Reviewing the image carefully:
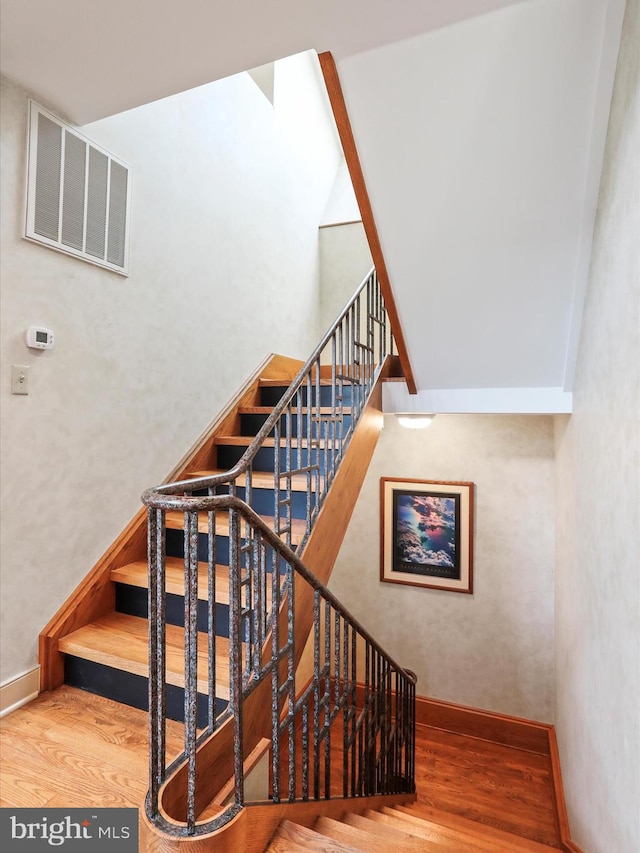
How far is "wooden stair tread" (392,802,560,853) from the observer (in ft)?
6.89

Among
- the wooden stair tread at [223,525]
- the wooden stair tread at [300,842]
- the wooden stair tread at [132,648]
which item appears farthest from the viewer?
the wooden stair tread at [223,525]

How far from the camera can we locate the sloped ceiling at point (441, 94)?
1.54m

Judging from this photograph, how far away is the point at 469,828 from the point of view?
2.63 m

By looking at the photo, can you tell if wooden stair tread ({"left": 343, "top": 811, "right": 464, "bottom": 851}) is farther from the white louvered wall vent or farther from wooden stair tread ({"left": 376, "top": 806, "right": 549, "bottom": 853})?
the white louvered wall vent

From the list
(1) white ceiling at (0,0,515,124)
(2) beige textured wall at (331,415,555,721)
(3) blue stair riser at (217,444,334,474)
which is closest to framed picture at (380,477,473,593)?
(2) beige textured wall at (331,415,555,721)

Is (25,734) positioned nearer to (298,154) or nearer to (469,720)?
(469,720)

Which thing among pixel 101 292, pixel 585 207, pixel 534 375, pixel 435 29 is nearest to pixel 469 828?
pixel 534 375

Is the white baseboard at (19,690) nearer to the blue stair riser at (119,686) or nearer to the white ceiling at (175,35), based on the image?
the blue stair riser at (119,686)

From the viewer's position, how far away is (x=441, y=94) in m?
1.73

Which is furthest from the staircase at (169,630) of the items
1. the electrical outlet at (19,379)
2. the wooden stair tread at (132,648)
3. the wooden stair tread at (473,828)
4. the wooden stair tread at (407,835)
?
the wooden stair tread at (473,828)

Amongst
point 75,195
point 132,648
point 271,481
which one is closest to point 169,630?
point 132,648

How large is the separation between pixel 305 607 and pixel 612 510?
1275mm

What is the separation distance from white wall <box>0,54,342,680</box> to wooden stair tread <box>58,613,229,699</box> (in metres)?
0.19

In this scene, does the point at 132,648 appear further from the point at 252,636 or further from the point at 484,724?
the point at 484,724
